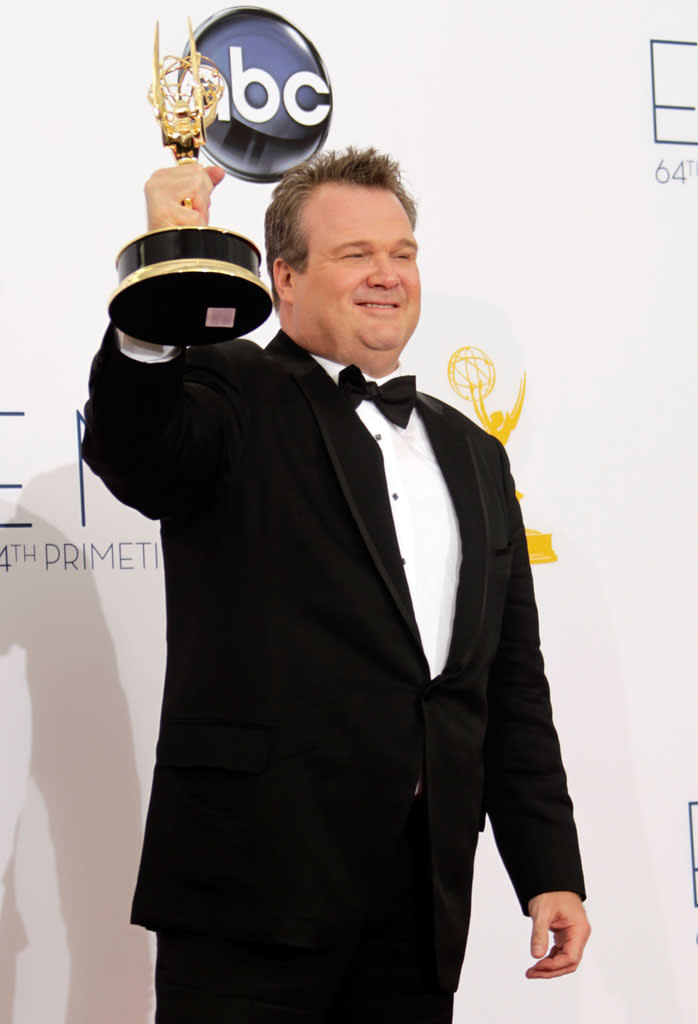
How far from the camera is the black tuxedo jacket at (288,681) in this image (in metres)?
1.46

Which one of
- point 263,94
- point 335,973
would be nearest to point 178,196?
point 335,973

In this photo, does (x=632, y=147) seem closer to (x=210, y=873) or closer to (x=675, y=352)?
(x=675, y=352)

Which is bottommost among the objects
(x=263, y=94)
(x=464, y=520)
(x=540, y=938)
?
(x=540, y=938)

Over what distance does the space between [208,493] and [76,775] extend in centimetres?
101

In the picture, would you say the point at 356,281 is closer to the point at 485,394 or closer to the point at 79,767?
the point at 485,394

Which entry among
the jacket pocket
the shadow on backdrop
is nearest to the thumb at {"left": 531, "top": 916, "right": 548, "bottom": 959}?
the jacket pocket

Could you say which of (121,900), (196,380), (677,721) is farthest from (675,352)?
(121,900)

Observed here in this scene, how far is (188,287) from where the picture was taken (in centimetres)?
119

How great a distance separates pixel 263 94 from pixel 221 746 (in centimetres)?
156

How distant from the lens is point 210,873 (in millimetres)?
1453

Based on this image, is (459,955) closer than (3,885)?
Yes

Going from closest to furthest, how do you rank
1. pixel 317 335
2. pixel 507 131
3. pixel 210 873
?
A: pixel 210 873, pixel 317 335, pixel 507 131

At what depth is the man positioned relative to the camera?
145 centimetres

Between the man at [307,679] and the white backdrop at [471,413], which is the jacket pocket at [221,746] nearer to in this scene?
the man at [307,679]
